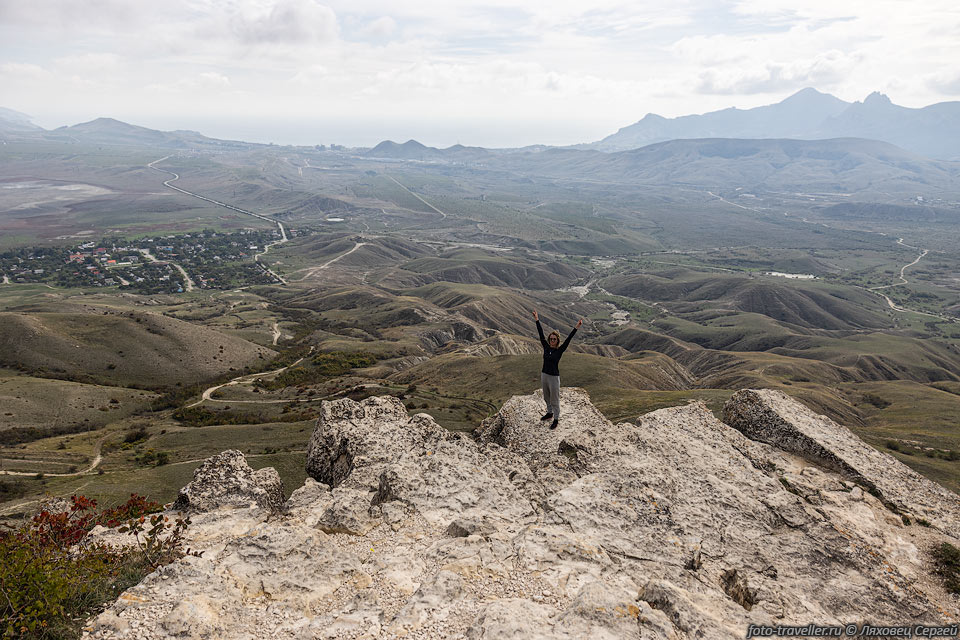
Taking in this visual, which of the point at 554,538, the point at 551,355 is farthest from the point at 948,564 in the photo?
the point at 551,355

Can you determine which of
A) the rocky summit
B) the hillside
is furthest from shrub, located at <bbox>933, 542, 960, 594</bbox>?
the hillside

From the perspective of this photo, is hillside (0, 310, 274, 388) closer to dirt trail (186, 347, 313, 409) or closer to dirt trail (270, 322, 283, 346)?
dirt trail (186, 347, 313, 409)

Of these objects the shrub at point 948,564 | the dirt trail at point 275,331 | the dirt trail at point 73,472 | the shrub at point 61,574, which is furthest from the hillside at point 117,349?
the shrub at point 948,564

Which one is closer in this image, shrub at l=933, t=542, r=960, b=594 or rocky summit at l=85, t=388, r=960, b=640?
rocky summit at l=85, t=388, r=960, b=640

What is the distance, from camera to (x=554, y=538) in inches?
672

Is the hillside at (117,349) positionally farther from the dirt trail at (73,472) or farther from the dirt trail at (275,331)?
the dirt trail at (73,472)

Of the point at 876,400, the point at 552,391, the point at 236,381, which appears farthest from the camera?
the point at 876,400

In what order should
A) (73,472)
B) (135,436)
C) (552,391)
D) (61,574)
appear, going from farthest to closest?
1. (135,436)
2. (73,472)
3. (552,391)
4. (61,574)

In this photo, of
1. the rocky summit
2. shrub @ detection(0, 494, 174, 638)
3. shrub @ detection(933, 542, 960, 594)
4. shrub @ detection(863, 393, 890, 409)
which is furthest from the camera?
shrub @ detection(863, 393, 890, 409)

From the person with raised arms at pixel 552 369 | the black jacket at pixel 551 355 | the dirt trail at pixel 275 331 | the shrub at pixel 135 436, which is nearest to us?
the black jacket at pixel 551 355

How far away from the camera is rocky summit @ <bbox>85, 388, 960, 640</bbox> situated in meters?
13.3

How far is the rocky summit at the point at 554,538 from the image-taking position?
13.3m

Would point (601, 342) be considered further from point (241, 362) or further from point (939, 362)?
point (241, 362)

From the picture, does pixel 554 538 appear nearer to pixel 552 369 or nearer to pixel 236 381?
pixel 552 369
